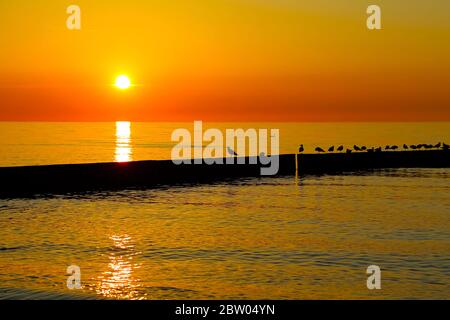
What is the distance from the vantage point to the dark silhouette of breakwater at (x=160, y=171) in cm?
4462

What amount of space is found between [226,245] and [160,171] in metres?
34.5

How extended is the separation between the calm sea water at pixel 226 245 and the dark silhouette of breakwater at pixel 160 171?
4913 mm

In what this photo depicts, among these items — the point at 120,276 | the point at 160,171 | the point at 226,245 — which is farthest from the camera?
the point at 160,171

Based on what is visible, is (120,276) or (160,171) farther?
(160,171)

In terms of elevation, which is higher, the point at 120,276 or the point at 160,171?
the point at 160,171

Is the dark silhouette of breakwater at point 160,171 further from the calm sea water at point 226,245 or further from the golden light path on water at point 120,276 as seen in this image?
the golden light path on water at point 120,276

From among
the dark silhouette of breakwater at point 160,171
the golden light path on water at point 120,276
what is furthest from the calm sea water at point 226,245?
the dark silhouette of breakwater at point 160,171

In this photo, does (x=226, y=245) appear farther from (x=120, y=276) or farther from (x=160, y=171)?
(x=160, y=171)

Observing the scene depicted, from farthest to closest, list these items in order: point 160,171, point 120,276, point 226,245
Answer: point 160,171 < point 226,245 < point 120,276

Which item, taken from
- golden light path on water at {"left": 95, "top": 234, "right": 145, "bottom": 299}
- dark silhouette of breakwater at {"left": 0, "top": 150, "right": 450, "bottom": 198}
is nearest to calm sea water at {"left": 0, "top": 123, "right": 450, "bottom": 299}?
golden light path on water at {"left": 95, "top": 234, "right": 145, "bottom": 299}

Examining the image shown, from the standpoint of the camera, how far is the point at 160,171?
5616cm

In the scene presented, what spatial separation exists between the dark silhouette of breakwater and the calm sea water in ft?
16.1

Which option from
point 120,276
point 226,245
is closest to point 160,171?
point 226,245
